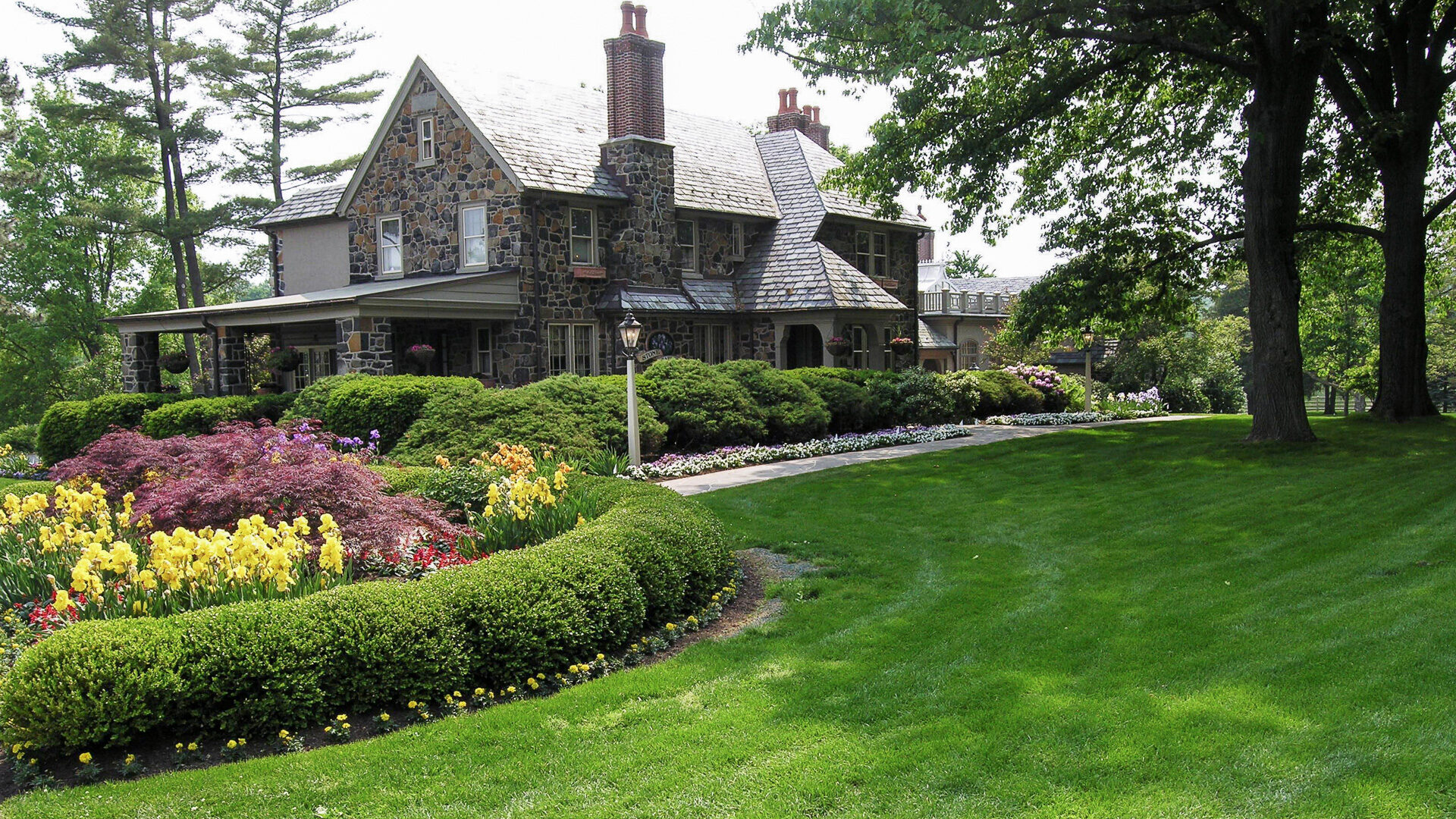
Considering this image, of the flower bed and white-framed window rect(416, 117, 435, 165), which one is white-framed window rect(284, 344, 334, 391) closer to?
white-framed window rect(416, 117, 435, 165)

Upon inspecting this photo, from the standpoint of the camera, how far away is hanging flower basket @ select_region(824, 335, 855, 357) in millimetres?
25188

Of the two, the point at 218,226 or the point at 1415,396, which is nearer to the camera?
the point at 1415,396

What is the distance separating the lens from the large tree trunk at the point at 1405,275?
1744cm

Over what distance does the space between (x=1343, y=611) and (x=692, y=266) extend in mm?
21793

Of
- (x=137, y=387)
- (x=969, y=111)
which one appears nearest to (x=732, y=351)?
(x=969, y=111)

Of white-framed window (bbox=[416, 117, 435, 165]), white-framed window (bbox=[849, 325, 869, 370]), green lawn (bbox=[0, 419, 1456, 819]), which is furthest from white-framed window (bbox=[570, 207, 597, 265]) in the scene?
green lawn (bbox=[0, 419, 1456, 819])

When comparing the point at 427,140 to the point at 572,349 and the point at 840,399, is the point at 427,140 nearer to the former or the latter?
the point at 572,349

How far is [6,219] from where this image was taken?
1516 inches

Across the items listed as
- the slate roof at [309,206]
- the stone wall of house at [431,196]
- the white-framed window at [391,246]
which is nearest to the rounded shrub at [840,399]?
the stone wall of house at [431,196]

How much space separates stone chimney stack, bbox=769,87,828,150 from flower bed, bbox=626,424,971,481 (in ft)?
55.1

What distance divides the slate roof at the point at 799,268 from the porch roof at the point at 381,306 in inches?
276

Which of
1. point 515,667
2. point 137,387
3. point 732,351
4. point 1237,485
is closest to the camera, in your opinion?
point 515,667

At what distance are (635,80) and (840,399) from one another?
33.8ft

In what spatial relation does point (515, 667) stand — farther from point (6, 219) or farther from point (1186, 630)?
point (6, 219)
